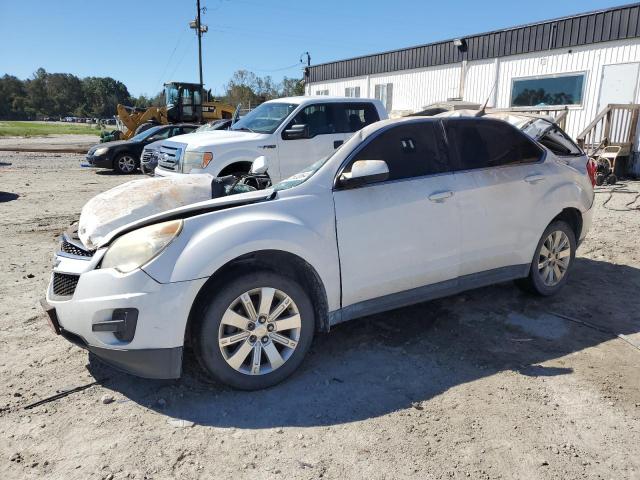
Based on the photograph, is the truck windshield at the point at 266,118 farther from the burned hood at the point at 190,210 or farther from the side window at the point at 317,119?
the burned hood at the point at 190,210

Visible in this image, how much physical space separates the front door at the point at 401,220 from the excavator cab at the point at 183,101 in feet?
67.5

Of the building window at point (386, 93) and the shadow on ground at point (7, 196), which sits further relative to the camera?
the building window at point (386, 93)

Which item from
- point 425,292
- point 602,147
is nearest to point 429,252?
point 425,292

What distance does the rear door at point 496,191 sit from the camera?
155 inches

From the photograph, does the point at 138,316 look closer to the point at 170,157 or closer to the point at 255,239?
the point at 255,239

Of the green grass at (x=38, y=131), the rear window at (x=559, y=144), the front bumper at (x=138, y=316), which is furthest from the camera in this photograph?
the green grass at (x=38, y=131)

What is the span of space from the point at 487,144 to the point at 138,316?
311 cm

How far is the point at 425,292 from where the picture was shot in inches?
148

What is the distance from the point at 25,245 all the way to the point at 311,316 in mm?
5168

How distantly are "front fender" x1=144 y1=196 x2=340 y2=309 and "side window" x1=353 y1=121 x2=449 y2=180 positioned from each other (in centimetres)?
65

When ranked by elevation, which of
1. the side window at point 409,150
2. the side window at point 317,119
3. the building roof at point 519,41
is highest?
the building roof at point 519,41

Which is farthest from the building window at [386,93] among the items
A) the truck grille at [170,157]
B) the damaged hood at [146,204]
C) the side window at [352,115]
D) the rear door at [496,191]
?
the damaged hood at [146,204]

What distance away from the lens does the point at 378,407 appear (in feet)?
9.84

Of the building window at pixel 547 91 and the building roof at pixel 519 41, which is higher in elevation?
the building roof at pixel 519 41
